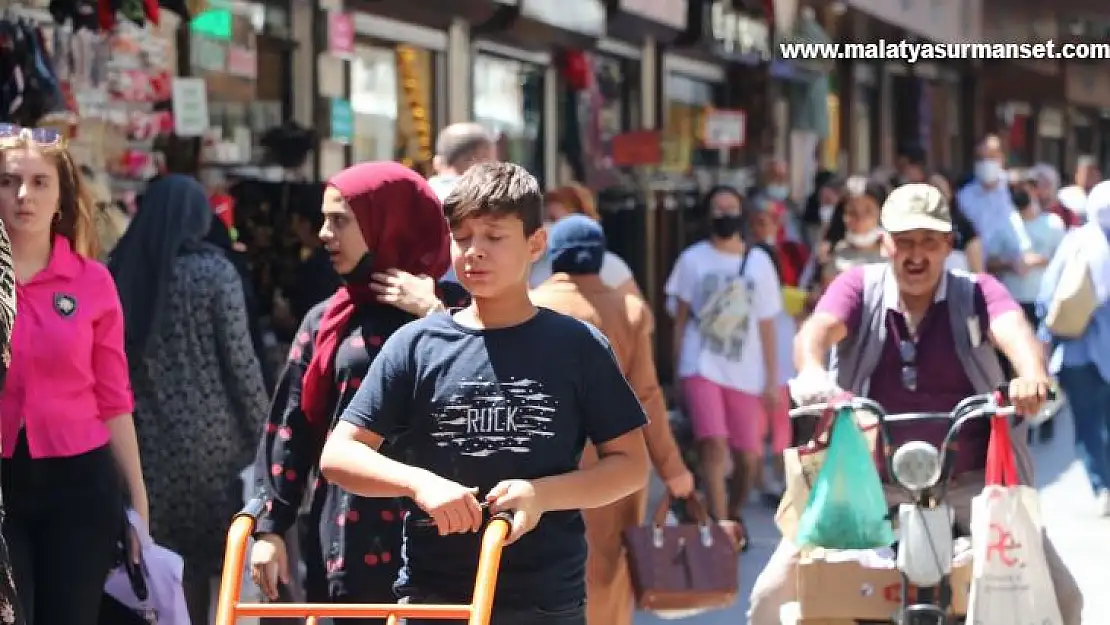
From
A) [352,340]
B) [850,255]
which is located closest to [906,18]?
[850,255]

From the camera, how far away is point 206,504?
6.49 metres

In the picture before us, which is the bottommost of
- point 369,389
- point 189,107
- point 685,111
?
point 369,389

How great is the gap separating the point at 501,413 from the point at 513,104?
1090cm

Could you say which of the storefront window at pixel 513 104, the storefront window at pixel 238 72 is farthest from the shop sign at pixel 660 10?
the storefront window at pixel 238 72

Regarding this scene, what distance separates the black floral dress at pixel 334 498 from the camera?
454cm

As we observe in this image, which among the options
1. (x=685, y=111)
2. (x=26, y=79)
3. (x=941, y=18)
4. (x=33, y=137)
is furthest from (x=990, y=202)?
(x=33, y=137)

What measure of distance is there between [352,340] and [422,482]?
4.34ft

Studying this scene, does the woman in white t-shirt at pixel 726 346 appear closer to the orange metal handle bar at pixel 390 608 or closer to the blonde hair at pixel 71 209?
the blonde hair at pixel 71 209

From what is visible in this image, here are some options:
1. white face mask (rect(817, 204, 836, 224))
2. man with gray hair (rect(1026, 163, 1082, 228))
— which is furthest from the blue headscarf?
man with gray hair (rect(1026, 163, 1082, 228))

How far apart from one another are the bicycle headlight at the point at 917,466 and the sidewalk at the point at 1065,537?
9.65 feet

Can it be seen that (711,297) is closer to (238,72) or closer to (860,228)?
(860,228)

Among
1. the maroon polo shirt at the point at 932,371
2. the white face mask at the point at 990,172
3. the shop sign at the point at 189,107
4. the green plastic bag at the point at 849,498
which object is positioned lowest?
the green plastic bag at the point at 849,498

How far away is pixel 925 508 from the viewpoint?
5578mm

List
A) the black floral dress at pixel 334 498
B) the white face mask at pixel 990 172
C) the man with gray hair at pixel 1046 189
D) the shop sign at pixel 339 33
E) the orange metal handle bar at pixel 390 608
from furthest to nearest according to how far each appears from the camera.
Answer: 1. the man with gray hair at pixel 1046 189
2. the white face mask at pixel 990 172
3. the shop sign at pixel 339 33
4. the black floral dress at pixel 334 498
5. the orange metal handle bar at pixel 390 608
